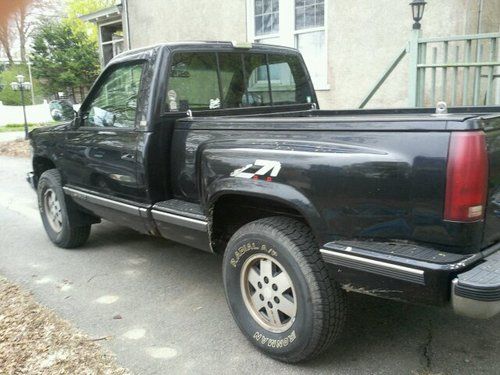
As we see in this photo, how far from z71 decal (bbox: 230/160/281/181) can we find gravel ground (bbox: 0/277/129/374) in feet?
4.30

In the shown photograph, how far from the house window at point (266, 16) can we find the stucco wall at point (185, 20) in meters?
0.32

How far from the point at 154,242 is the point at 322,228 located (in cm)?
316

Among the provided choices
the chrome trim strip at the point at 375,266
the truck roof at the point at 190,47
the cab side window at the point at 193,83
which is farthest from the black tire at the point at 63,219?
the chrome trim strip at the point at 375,266

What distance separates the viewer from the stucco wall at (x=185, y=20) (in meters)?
11.0

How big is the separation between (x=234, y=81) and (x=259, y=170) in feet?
5.57

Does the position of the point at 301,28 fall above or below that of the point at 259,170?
above

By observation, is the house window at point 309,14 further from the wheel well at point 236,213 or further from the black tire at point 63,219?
the wheel well at point 236,213

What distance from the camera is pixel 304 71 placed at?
4852 mm

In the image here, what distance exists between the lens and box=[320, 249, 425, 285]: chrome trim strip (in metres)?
2.15

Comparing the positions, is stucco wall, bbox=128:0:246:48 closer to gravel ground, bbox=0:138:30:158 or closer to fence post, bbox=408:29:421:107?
gravel ground, bbox=0:138:30:158

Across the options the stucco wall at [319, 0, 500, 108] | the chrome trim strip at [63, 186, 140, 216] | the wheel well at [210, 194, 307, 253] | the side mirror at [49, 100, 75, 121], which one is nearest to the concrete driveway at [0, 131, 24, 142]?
the stucco wall at [319, 0, 500, 108]

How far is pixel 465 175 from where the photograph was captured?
81.8 inches

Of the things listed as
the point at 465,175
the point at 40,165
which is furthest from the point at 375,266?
the point at 40,165

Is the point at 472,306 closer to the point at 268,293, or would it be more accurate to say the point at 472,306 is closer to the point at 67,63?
the point at 268,293
